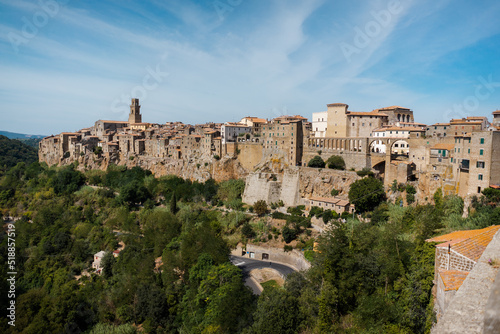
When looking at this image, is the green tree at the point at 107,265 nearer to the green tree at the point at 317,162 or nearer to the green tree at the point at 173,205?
the green tree at the point at 173,205

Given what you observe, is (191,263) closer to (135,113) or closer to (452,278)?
(452,278)

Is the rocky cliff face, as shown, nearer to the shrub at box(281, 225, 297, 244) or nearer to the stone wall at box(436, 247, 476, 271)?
the shrub at box(281, 225, 297, 244)

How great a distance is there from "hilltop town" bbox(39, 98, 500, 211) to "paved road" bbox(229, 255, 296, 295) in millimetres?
8209

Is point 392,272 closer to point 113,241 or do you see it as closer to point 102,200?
point 113,241

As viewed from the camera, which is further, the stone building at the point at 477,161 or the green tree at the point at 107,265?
the green tree at the point at 107,265

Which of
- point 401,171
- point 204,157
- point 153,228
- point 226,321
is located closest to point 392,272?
point 226,321

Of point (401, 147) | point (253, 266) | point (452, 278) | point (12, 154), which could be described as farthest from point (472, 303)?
point (12, 154)

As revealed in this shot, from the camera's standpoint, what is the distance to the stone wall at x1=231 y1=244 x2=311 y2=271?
2517 cm

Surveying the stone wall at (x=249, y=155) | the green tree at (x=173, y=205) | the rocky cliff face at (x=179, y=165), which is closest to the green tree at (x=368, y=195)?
the stone wall at (x=249, y=155)

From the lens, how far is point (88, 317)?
2308cm

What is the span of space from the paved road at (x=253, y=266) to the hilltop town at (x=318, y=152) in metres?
8.21

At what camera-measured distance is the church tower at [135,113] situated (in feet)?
218

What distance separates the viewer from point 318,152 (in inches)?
1444

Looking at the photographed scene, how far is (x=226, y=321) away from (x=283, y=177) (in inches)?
803
